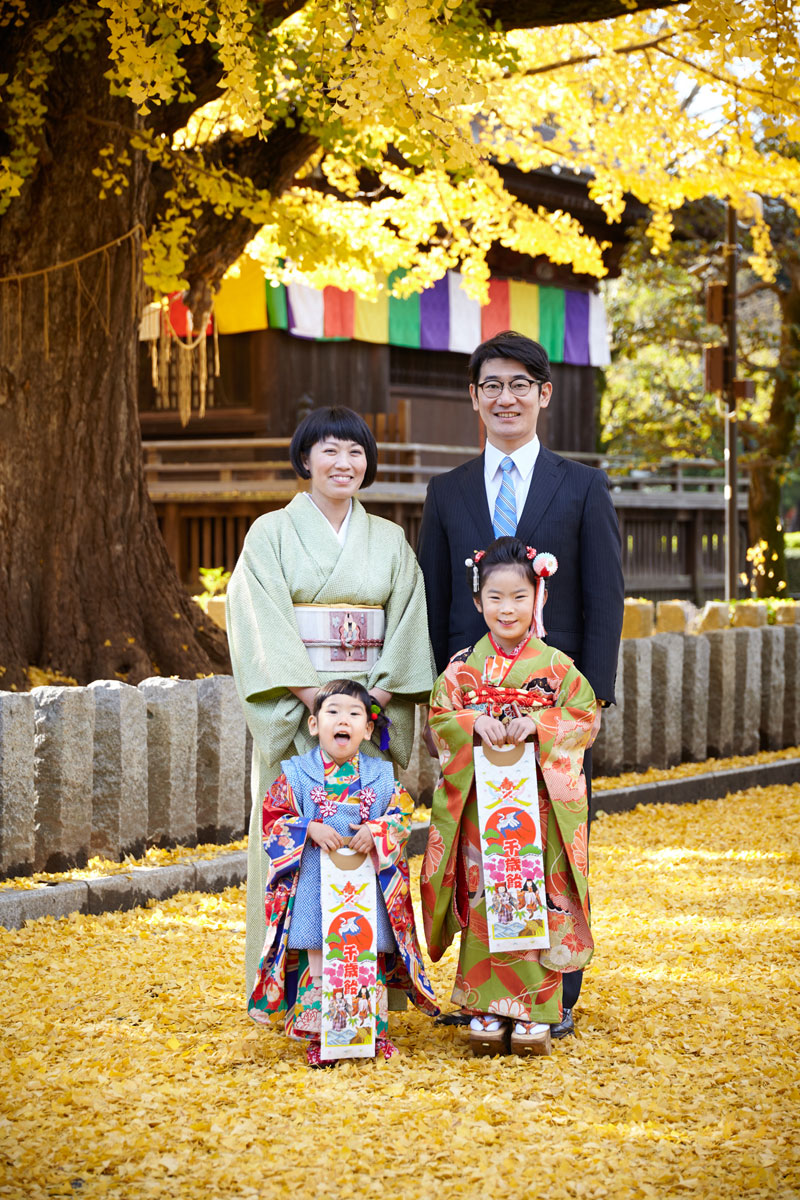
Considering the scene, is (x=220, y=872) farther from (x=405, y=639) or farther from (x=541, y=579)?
(x=541, y=579)

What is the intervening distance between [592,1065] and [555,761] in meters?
0.78

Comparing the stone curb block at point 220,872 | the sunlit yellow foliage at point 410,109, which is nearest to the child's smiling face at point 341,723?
the stone curb block at point 220,872

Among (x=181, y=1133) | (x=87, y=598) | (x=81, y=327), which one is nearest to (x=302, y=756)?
(x=181, y=1133)

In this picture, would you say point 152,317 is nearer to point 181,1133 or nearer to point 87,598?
point 87,598

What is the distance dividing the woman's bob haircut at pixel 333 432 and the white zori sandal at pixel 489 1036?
4.98ft

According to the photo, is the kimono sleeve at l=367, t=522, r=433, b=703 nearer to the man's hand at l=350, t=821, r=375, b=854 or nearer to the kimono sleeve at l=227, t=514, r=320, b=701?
the kimono sleeve at l=227, t=514, r=320, b=701

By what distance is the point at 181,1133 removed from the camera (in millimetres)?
2678

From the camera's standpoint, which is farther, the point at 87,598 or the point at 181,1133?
the point at 87,598

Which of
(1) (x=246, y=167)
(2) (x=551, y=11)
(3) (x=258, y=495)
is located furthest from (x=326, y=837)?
(3) (x=258, y=495)

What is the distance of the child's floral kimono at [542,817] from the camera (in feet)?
10.7

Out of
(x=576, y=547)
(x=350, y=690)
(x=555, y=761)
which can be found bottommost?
(x=555, y=761)

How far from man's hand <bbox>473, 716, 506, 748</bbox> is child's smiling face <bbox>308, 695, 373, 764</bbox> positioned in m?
0.31

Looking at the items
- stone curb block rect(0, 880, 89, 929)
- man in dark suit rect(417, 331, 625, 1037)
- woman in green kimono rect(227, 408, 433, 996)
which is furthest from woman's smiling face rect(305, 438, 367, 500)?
stone curb block rect(0, 880, 89, 929)

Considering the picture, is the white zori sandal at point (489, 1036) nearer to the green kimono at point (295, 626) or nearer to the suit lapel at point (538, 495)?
the green kimono at point (295, 626)
